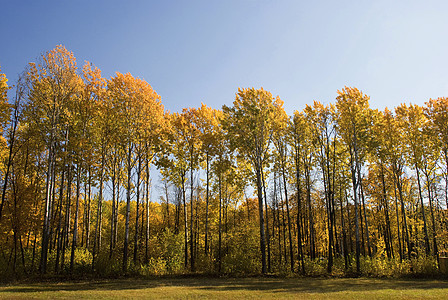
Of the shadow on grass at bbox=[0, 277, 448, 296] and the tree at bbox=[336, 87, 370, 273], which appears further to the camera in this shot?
the tree at bbox=[336, 87, 370, 273]

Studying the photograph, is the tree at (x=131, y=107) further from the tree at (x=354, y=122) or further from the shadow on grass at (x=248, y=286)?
the tree at (x=354, y=122)

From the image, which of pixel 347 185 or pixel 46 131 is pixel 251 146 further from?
pixel 46 131

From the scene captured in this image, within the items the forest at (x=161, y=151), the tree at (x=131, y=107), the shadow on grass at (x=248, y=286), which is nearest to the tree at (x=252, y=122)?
the forest at (x=161, y=151)

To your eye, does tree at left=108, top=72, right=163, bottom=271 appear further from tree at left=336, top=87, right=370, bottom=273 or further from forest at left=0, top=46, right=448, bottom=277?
tree at left=336, top=87, right=370, bottom=273

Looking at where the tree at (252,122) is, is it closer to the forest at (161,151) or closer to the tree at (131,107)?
the forest at (161,151)

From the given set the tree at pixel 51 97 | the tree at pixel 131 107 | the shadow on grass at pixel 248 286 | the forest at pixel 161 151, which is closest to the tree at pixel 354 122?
the forest at pixel 161 151

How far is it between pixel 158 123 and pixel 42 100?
6.96m

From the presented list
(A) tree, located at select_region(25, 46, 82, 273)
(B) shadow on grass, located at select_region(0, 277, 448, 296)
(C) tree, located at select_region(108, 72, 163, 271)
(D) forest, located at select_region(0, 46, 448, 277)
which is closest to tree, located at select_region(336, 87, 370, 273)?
(D) forest, located at select_region(0, 46, 448, 277)

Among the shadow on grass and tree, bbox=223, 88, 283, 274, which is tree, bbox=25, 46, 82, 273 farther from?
tree, bbox=223, 88, 283, 274

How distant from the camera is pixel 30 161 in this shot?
763 inches

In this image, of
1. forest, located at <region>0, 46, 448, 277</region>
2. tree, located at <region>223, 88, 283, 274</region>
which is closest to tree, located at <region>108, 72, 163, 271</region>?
forest, located at <region>0, 46, 448, 277</region>

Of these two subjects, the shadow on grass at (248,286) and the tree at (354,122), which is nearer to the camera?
the shadow on grass at (248,286)

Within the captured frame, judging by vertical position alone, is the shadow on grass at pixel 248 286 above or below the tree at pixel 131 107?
below

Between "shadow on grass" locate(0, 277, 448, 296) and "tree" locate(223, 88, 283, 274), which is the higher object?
"tree" locate(223, 88, 283, 274)
